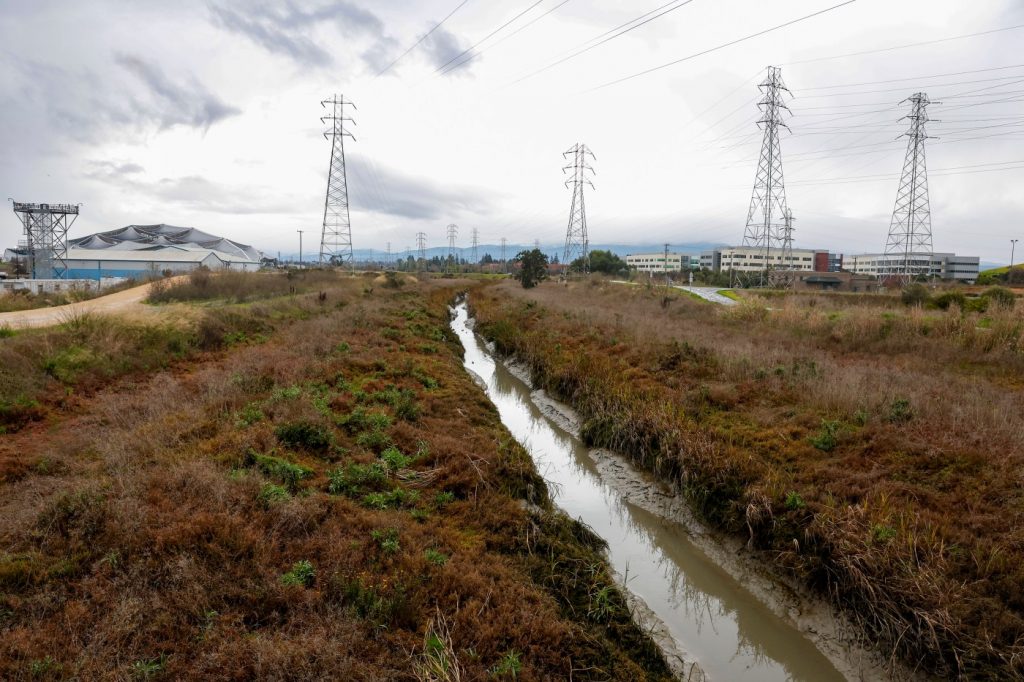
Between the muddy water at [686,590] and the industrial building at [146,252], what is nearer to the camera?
the muddy water at [686,590]

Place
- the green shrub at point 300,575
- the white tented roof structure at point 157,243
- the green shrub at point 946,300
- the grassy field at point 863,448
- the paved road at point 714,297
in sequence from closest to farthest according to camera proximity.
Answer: the green shrub at point 300,575, the grassy field at point 863,448, the green shrub at point 946,300, the paved road at point 714,297, the white tented roof structure at point 157,243

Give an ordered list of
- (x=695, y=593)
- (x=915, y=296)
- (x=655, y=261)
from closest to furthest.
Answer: (x=695, y=593) → (x=915, y=296) → (x=655, y=261)

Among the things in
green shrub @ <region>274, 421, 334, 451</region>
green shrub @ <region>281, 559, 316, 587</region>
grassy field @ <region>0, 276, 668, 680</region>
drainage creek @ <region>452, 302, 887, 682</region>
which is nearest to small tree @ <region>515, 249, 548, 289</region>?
drainage creek @ <region>452, 302, 887, 682</region>

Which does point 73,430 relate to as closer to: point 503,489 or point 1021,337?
point 503,489

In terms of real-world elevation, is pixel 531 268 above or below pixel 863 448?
above

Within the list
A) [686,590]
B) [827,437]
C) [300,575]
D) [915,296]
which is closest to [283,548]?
[300,575]

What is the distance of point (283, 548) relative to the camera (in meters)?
6.88

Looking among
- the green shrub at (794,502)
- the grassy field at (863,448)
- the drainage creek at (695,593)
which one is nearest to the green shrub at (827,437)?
the grassy field at (863,448)

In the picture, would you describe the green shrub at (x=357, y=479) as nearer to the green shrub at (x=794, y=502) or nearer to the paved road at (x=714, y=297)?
the green shrub at (x=794, y=502)

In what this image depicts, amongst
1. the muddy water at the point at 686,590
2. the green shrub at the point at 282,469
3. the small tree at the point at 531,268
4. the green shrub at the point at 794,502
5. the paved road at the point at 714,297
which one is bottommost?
the muddy water at the point at 686,590

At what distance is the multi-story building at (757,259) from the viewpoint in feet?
380

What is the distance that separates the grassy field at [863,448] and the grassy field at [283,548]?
2.99 meters

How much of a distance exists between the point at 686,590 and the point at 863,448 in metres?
4.37

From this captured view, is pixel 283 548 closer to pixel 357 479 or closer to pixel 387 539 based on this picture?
pixel 387 539
